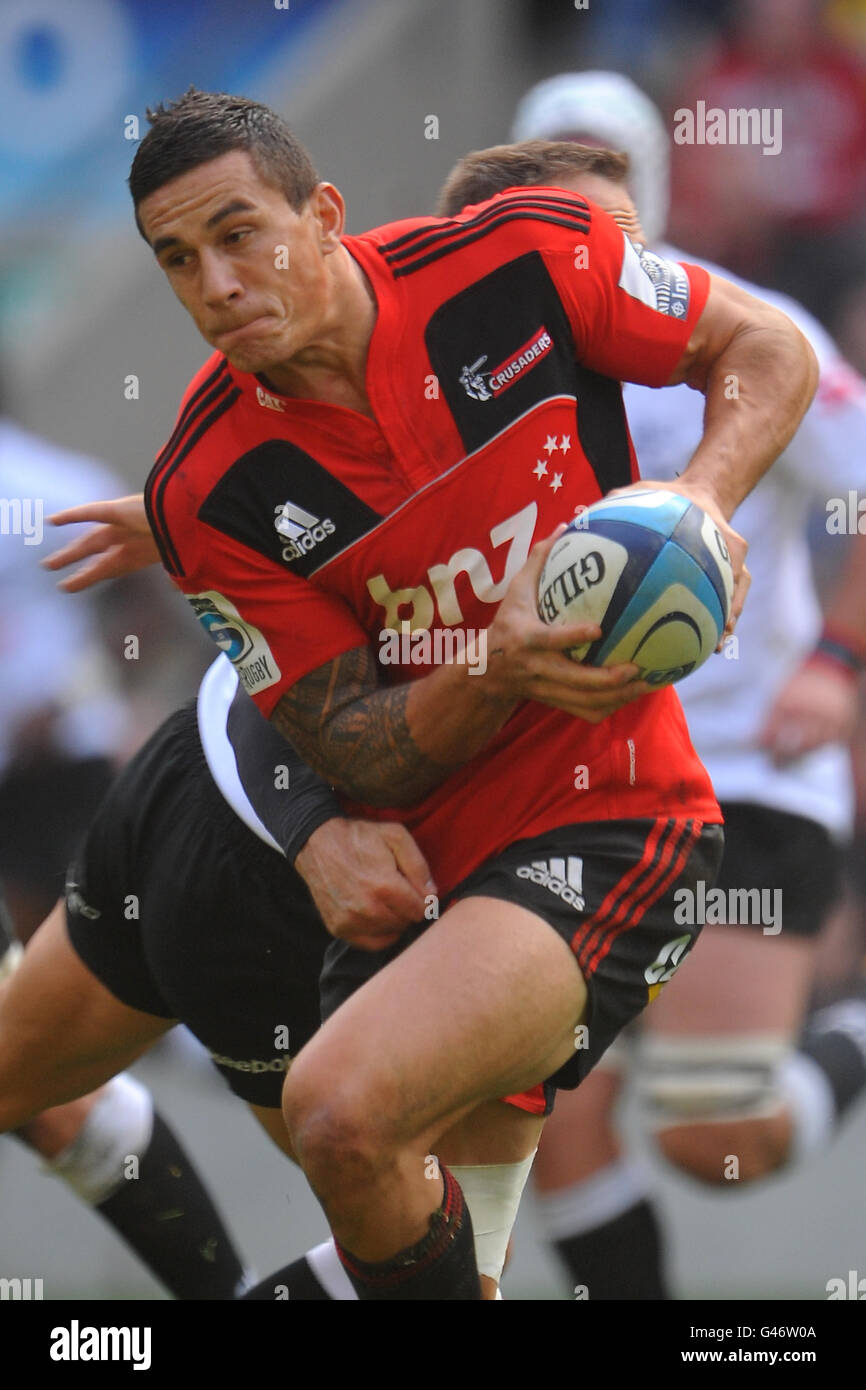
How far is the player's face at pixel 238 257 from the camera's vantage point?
287 centimetres

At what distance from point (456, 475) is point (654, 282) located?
0.44 meters

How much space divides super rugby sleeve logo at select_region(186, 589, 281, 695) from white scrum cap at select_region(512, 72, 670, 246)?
5.97 ft

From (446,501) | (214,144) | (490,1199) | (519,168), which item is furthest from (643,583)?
(519,168)

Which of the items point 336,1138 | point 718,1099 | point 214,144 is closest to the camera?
point 336,1138

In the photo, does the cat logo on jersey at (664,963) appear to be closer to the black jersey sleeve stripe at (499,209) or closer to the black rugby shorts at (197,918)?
the black rugby shorts at (197,918)

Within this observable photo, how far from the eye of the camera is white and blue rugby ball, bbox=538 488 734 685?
272 centimetres

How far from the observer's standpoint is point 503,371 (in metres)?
3.00

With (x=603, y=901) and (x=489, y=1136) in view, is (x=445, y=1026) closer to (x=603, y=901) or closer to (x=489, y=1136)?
(x=603, y=901)

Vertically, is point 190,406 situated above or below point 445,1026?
above

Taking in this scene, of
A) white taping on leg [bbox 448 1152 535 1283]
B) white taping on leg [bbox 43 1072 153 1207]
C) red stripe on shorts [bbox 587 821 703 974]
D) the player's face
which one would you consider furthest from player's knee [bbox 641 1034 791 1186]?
the player's face

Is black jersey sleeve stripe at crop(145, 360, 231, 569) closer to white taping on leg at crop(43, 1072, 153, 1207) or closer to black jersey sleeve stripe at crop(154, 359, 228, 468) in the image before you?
black jersey sleeve stripe at crop(154, 359, 228, 468)

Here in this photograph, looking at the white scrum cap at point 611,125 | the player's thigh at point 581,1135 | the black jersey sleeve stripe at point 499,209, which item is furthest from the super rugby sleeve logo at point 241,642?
the player's thigh at point 581,1135

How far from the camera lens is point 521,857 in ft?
9.73

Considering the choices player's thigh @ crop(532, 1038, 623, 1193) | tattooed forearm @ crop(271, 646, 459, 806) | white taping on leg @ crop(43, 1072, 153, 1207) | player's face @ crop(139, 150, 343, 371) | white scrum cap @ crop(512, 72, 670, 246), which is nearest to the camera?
player's face @ crop(139, 150, 343, 371)
